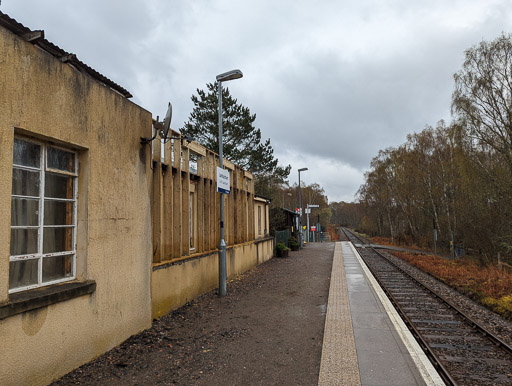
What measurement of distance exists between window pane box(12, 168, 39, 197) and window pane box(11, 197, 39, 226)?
0.32ft

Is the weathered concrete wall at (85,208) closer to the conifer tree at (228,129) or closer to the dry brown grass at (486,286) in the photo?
the dry brown grass at (486,286)

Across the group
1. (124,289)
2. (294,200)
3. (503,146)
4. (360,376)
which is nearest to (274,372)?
(360,376)

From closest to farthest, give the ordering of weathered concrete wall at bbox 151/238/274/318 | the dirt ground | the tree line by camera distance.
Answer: the dirt ground < weathered concrete wall at bbox 151/238/274/318 < the tree line

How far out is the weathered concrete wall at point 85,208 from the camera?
3.64 m

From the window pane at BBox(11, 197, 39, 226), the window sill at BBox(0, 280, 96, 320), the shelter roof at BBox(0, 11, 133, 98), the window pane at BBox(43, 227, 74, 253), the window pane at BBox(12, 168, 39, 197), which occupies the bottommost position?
the window sill at BBox(0, 280, 96, 320)

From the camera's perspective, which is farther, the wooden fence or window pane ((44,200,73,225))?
the wooden fence

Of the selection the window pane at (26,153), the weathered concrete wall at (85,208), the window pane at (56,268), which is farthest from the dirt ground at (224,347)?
the window pane at (26,153)

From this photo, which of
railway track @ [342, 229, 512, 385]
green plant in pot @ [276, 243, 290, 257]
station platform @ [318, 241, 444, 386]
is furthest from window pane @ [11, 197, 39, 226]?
green plant in pot @ [276, 243, 290, 257]

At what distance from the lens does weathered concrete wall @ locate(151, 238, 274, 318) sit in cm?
683

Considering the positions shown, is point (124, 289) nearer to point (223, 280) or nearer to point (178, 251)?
point (178, 251)

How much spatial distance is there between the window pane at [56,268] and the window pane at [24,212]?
22.2 inches

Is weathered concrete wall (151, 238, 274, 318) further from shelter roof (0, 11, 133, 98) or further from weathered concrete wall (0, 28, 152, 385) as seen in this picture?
shelter roof (0, 11, 133, 98)

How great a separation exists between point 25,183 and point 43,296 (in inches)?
54.9

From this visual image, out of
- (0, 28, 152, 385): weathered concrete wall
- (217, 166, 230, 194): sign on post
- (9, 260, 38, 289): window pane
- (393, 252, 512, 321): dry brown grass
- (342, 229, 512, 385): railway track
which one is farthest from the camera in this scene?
(217, 166, 230, 194): sign on post
